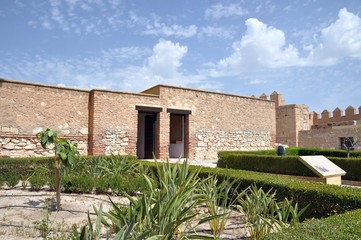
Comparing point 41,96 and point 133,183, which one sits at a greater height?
point 41,96

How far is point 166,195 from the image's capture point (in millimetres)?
3217

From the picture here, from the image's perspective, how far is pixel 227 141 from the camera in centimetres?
1709

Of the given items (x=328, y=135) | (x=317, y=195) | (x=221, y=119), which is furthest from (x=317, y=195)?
(x=328, y=135)

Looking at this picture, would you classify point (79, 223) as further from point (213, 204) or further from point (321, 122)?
point (321, 122)

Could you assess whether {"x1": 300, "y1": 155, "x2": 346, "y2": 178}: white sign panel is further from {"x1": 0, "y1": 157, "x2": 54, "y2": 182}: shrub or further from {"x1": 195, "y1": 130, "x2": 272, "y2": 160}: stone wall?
{"x1": 195, "y1": 130, "x2": 272, "y2": 160}: stone wall

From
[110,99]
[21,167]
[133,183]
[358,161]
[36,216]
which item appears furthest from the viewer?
[110,99]

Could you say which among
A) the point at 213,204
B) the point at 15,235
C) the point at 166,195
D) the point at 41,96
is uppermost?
the point at 41,96

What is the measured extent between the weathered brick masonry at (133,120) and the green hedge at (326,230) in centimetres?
1128

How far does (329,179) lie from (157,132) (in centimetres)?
884

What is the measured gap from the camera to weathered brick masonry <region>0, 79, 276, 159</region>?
459 inches

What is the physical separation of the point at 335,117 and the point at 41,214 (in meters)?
24.2

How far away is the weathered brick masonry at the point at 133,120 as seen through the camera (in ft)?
38.2

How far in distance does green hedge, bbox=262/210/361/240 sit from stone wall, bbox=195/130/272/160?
12.9 meters

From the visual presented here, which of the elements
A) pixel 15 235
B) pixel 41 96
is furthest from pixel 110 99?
pixel 15 235
